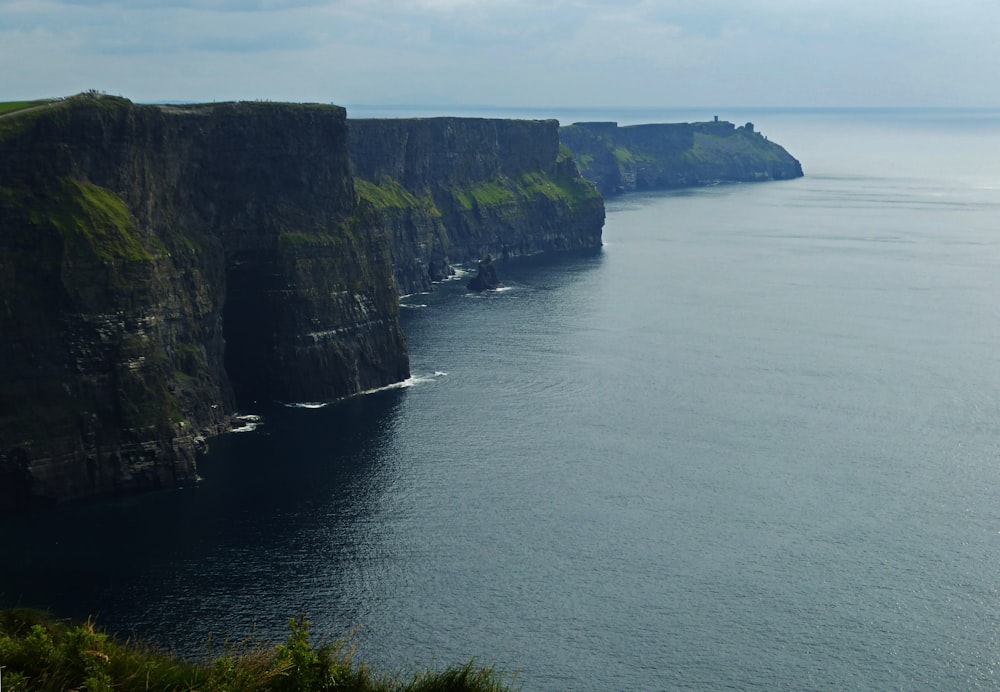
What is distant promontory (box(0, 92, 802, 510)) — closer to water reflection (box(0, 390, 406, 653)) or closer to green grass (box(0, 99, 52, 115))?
green grass (box(0, 99, 52, 115))

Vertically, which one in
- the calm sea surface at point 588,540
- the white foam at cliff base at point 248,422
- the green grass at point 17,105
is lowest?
the calm sea surface at point 588,540

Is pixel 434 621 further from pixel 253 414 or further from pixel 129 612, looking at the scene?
pixel 253 414

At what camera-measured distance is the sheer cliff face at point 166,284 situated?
125m

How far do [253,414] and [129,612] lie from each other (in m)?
63.3

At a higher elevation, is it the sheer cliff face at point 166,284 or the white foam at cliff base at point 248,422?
the sheer cliff face at point 166,284

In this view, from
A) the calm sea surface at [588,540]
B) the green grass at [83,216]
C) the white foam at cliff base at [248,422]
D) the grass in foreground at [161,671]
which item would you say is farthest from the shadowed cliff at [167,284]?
the grass in foreground at [161,671]

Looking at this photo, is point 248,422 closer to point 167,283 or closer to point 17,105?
point 167,283

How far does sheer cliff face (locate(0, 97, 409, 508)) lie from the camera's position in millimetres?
124875

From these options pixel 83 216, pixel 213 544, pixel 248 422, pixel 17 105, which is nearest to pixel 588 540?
pixel 213 544

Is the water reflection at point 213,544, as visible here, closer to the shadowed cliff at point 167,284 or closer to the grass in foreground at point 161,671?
the shadowed cliff at point 167,284

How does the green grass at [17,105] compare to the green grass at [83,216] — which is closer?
the green grass at [83,216]

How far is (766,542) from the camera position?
117 m

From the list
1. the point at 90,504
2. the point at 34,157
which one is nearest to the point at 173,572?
the point at 90,504

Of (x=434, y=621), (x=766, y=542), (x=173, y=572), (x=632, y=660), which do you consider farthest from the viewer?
(x=766, y=542)
